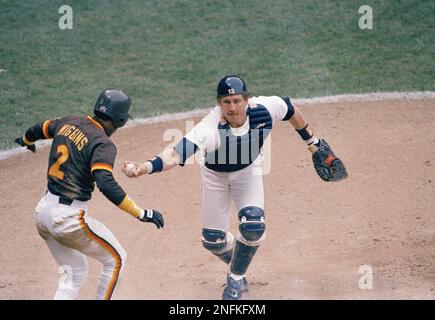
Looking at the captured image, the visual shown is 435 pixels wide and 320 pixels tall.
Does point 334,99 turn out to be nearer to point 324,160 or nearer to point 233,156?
point 324,160

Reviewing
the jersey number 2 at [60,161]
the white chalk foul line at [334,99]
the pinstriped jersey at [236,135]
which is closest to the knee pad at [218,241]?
the pinstriped jersey at [236,135]

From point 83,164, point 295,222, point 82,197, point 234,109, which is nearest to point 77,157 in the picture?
point 83,164

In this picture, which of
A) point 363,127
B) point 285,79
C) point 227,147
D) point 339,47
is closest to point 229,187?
point 227,147

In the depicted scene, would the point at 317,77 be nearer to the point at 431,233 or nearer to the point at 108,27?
the point at 108,27

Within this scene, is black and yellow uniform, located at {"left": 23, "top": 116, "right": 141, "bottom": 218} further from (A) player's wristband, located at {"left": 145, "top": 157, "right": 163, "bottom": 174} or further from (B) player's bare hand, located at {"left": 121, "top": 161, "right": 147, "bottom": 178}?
(A) player's wristband, located at {"left": 145, "top": 157, "right": 163, "bottom": 174}

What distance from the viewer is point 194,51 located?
1464 centimetres

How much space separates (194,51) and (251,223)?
25.2 feet

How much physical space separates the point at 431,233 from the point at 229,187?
2.45 m

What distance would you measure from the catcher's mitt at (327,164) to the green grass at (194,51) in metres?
4.99

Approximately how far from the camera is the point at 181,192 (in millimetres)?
10148

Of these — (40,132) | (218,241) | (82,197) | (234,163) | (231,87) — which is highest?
(231,87)

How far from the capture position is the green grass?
1325 cm

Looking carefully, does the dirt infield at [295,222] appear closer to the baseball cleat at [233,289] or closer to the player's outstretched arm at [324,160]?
the baseball cleat at [233,289]

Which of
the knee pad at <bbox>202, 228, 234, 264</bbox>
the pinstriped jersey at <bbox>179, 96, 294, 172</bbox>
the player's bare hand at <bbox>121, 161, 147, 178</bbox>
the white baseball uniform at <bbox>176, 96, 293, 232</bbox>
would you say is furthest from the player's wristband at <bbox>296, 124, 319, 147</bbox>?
the player's bare hand at <bbox>121, 161, 147, 178</bbox>
